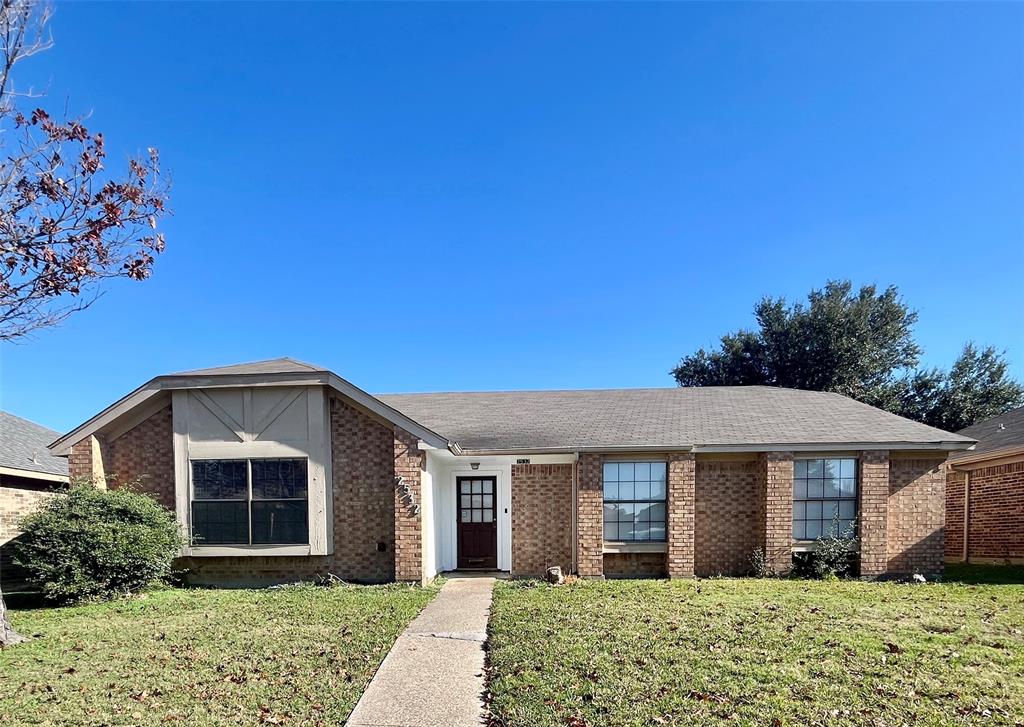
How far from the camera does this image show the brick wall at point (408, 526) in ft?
33.4

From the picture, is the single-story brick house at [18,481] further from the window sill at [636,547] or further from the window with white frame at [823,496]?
the window with white frame at [823,496]

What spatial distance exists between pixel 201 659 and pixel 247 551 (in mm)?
4620

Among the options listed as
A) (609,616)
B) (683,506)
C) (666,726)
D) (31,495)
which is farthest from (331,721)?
(31,495)

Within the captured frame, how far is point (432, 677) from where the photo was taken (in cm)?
551

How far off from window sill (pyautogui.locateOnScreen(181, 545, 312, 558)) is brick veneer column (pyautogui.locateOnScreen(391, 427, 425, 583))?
5.93 ft

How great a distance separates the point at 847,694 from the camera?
4.93 metres

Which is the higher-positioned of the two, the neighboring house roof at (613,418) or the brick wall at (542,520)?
the neighboring house roof at (613,418)

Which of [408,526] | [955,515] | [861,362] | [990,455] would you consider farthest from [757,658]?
[861,362]

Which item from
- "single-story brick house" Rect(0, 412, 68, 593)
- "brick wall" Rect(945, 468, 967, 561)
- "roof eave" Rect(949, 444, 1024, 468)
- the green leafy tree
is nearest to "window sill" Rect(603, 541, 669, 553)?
"roof eave" Rect(949, 444, 1024, 468)

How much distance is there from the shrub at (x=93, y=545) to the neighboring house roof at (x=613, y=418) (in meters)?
1.66

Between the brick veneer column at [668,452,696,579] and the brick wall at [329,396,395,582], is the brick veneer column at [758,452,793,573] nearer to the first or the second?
the brick veneer column at [668,452,696,579]

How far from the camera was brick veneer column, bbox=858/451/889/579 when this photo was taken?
10.9m

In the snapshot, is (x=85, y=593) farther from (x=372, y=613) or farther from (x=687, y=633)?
(x=687, y=633)

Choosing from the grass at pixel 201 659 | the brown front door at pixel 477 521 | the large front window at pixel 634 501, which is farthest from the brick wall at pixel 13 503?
the large front window at pixel 634 501
